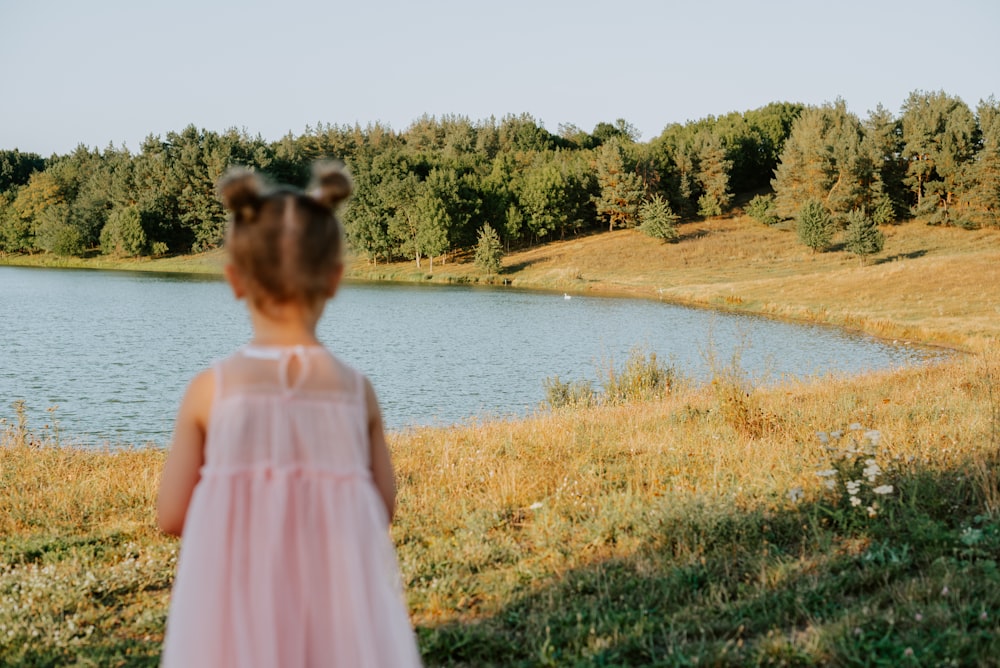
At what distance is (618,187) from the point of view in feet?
242

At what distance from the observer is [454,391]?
19312 millimetres

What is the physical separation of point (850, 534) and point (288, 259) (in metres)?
4.41

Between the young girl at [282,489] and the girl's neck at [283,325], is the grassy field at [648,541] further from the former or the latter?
the girl's neck at [283,325]

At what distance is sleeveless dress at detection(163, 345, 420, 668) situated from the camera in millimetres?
2150

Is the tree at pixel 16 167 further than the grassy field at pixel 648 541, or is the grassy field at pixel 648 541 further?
the tree at pixel 16 167

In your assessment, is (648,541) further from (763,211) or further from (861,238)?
(763,211)

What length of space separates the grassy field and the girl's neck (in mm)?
2206

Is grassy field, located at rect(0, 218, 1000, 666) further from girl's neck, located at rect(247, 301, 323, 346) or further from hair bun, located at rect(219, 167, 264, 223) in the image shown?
hair bun, located at rect(219, 167, 264, 223)

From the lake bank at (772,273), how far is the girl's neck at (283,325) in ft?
87.2

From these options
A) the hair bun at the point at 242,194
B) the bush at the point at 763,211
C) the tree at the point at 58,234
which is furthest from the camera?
the tree at the point at 58,234

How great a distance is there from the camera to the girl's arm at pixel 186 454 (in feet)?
7.21

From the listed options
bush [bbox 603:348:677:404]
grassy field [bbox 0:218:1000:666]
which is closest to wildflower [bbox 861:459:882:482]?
grassy field [bbox 0:218:1000:666]

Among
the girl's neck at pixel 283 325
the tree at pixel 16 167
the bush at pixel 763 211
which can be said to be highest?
the tree at pixel 16 167

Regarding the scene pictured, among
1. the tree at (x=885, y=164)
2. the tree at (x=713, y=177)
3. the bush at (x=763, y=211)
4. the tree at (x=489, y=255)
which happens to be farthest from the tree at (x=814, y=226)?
the tree at (x=489, y=255)
